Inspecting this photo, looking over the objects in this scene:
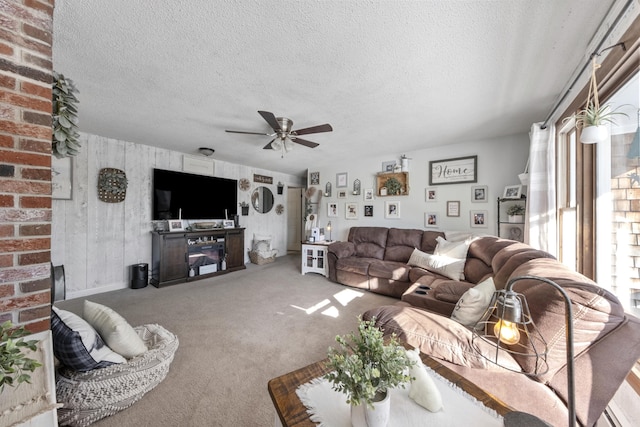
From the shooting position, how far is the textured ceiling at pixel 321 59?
4.22 feet

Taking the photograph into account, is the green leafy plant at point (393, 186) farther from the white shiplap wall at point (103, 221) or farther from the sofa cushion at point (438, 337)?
the white shiplap wall at point (103, 221)

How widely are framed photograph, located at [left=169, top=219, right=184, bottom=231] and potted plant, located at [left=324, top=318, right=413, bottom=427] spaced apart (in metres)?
4.13

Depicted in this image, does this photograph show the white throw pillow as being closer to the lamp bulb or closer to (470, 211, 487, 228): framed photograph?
(470, 211, 487, 228): framed photograph

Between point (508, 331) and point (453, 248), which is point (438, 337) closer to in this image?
point (508, 331)

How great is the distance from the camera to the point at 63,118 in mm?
1185

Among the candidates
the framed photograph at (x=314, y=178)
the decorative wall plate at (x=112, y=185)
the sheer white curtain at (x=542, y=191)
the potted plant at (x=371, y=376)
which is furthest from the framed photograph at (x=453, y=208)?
the decorative wall plate at (x=112, y=185)

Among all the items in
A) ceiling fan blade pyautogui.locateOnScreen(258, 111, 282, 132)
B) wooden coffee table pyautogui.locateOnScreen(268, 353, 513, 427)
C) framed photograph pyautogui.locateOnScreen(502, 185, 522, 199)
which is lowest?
wooden coffee table pyautogui.locateOnScreen(268, 353, 513, 427)

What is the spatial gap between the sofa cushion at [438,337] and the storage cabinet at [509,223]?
2625 millimetres

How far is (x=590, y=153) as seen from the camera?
5.95ft

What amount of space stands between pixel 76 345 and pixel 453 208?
4428 millimetres

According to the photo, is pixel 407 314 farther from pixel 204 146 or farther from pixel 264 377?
pixel 204 146

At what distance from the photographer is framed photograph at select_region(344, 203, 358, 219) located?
4.85 m

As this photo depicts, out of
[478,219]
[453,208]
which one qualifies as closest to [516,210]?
[478,219]

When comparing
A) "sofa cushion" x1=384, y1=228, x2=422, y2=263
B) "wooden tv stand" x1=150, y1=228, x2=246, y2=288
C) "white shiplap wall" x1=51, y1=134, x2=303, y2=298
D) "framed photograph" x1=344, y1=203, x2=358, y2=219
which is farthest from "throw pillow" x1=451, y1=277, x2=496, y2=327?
"white shiplap wall" x1=51, y1=134, x2=303, y2=298
